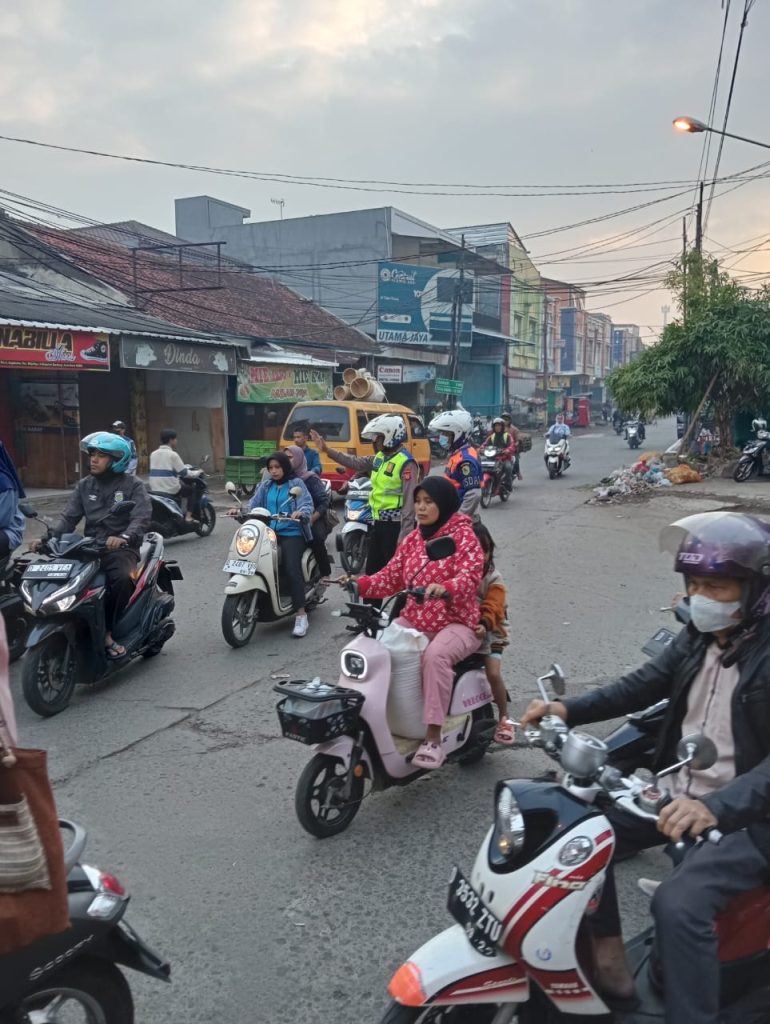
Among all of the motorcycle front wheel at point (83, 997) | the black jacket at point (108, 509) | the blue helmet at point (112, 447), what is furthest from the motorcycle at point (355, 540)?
the motorcycle front wheel at point (83, 997)

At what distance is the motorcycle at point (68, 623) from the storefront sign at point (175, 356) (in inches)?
448

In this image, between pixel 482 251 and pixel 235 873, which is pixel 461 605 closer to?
pixel 235 873

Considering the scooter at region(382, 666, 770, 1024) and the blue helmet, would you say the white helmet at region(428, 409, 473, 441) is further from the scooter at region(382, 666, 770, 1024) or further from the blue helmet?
the scooter at region(382, 666, 770, 1024)

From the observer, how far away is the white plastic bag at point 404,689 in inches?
153

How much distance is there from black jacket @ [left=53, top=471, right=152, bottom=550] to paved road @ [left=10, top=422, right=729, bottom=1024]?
1.09 meters

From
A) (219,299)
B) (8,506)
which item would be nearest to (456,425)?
(8,506)

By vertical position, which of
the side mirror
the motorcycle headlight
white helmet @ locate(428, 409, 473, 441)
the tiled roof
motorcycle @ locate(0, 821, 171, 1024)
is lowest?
motorcycle @ locate(0, 821, 171, 1024)

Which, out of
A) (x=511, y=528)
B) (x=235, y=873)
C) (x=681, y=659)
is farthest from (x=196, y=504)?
(x=681, y=659)

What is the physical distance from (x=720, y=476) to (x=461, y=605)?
15440 mm

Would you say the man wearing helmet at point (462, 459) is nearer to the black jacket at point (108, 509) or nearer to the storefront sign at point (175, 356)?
the black jacket at point (108, 509)

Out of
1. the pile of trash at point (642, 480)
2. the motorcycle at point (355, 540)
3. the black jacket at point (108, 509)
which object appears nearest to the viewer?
the black jacket at point (108, 509)

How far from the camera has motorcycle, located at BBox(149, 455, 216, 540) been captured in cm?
1120

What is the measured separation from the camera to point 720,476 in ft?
58.6

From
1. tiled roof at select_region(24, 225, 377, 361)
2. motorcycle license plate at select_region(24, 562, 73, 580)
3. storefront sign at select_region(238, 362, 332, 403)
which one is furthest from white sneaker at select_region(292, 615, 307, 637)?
storefront sign at select_region(238, 362, 332, 403)
